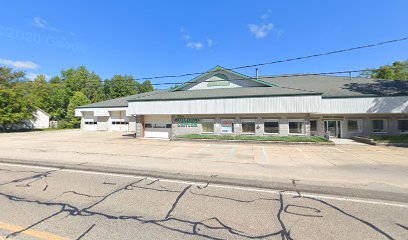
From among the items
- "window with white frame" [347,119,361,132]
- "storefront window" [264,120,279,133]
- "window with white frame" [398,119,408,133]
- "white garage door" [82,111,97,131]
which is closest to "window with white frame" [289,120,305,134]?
"storefront window" [264,120,279,133]

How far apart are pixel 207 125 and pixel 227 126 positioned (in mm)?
2092

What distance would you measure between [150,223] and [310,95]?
1694cm

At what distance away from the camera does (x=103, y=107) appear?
29.9 meters

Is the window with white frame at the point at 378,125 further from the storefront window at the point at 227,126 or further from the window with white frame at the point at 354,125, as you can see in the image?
the storefront window at the point at 227,126

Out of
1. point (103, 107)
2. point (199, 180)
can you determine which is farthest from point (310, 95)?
point (103, 107)

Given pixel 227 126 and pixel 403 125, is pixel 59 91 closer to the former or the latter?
pixel 227 126

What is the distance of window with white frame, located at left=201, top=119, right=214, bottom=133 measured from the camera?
19672mm

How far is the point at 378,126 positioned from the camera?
19500 mm

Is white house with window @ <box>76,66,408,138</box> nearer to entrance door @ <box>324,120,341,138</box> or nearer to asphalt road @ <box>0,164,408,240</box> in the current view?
entrance door @ <box>324,120,341,138</box>

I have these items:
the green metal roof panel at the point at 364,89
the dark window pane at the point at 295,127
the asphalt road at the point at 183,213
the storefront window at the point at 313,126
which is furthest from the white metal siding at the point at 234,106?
the asphalt road at the point at 183,213

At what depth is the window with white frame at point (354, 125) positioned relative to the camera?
65.3ft

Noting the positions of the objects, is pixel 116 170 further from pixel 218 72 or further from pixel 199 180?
pixel 218 72

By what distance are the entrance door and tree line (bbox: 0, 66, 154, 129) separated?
65.7ft

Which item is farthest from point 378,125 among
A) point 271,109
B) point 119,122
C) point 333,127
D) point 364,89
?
point 119,122
